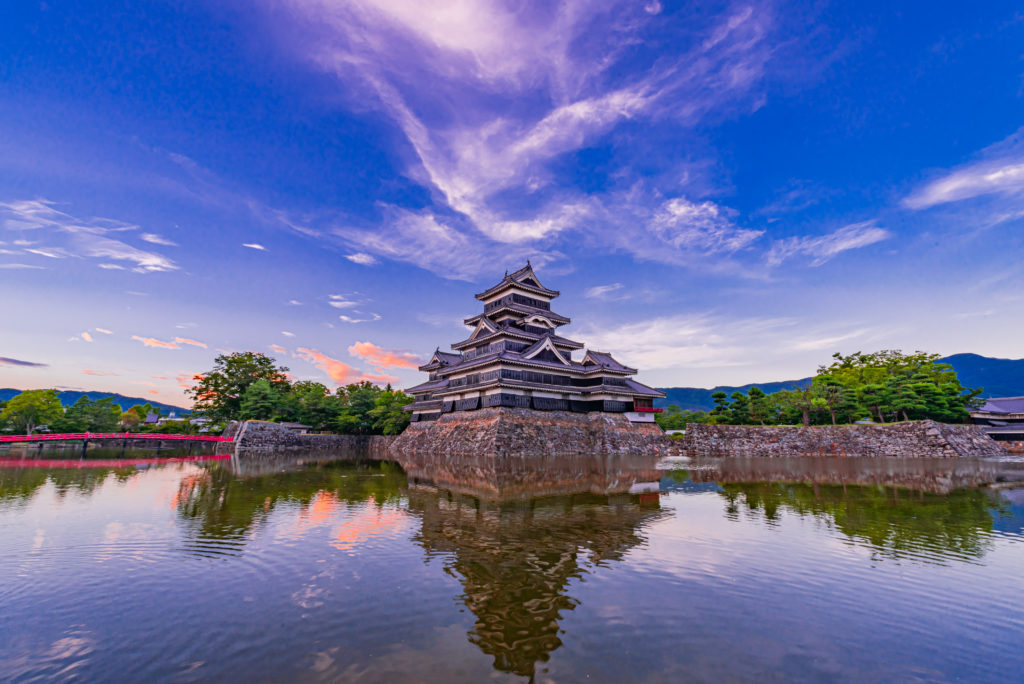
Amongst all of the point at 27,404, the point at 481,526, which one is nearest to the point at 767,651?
the point at 481,526

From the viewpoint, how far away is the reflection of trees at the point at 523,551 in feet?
15.5

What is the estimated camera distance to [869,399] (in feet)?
125

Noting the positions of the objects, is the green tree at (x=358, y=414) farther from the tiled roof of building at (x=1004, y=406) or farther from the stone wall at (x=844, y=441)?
the tiled roof of building at (x=1004, y=406)

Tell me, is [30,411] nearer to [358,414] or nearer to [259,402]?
[259,402]

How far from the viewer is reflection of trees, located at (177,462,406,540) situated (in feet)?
34.9

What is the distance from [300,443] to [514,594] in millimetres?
49830

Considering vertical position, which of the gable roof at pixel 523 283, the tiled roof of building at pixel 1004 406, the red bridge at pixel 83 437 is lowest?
the red bridge at pixel 83 437

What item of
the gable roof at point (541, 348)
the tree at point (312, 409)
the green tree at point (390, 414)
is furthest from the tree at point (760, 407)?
the tree at point (312, 409)

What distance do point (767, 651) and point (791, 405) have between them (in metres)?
42.2

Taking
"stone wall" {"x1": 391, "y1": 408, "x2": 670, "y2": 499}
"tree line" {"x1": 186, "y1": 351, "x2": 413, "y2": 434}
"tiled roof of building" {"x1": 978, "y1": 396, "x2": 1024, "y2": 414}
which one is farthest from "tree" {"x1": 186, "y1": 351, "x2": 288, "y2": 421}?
"tiled roof of building" {"x1": 978, "y1": 396, "x2": 1024, "y2": 414}

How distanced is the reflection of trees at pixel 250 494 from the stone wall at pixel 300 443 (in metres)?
19.8

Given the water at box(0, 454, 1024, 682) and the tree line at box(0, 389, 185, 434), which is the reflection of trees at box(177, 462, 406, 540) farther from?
the tree line at box(0, 389, 185, 434)

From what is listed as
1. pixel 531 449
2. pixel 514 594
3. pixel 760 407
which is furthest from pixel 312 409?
pixel 514 594

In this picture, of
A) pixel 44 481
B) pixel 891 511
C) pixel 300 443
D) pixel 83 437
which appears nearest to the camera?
pixel 891 511
